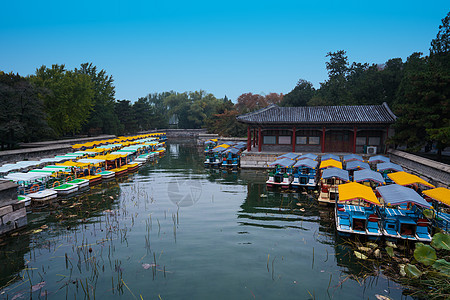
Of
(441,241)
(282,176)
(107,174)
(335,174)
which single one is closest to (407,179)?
(335,174)

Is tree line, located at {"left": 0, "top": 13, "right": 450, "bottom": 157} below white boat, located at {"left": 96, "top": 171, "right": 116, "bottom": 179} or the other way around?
the other way around

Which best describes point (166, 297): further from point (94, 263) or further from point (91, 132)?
point (91, 132)

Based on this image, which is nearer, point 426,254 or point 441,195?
point 426,254

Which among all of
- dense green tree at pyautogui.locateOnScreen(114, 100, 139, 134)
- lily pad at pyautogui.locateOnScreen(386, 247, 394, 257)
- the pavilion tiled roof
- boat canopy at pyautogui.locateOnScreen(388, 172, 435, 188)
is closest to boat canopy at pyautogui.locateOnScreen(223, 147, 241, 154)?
the pavilion tiled roof

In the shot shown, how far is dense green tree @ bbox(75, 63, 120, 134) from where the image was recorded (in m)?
51.0

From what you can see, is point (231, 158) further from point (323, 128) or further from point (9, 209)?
point (9, 209)

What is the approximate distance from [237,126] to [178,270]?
40207mm

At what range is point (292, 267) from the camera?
28.8 ft

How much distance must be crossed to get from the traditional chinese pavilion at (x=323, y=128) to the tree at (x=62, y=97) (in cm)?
2630

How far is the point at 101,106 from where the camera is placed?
2077 inches

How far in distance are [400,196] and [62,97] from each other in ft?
134

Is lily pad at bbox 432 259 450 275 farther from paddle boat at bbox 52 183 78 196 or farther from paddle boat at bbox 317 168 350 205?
paddle boat at bbox 52 183 78 196

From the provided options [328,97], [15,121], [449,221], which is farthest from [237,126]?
[449,221]

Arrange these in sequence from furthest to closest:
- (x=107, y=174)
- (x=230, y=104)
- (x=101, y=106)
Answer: (x=230, y=104) < (x=101, y=106) < (x=107, y=174)
